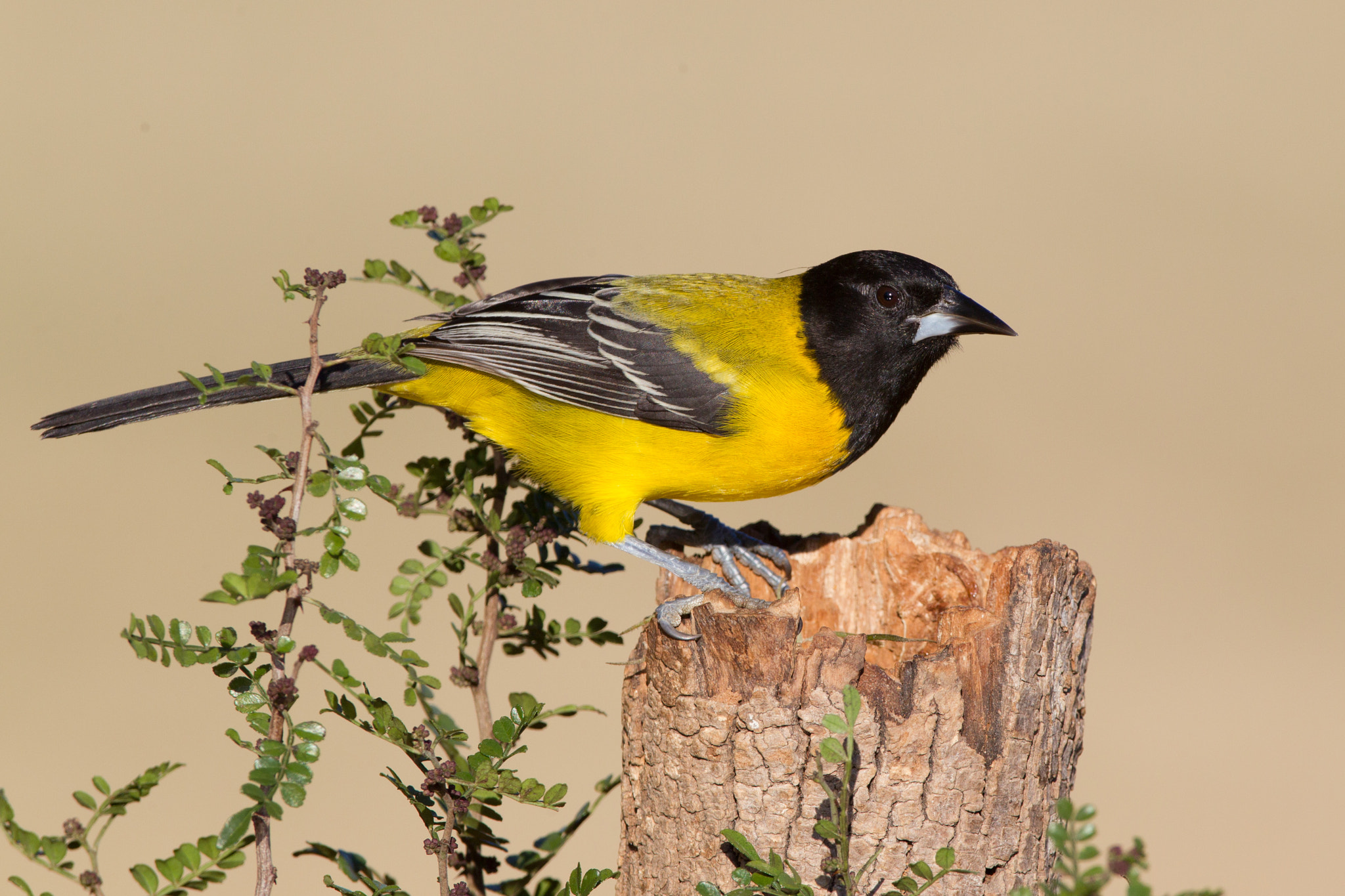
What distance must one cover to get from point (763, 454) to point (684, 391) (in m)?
0.36

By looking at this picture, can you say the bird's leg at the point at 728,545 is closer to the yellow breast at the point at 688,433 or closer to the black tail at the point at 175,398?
the yellow breast at the point at 688,433

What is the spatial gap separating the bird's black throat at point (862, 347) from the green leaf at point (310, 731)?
7.59 ft

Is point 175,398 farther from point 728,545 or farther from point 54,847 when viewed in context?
point 728,545

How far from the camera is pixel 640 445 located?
3938 millimetres

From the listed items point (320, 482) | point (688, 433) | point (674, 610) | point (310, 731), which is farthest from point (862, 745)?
point (688, 433)

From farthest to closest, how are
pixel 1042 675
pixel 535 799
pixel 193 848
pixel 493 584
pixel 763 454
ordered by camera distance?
1. pixel 763 454
2. pixel 493 584
3. pixel 1042 675
4. pixel 535 799
5. pixel 193 848

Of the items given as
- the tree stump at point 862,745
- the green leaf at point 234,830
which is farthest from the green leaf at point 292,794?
the tree stump at point 862,745

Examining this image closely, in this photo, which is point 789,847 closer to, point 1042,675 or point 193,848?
point 1042,675

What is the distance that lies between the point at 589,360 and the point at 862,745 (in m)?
1.91

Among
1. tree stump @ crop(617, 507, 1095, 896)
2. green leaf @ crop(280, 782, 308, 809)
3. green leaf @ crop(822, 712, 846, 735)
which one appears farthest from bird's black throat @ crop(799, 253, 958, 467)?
green leaf @ crop(280, 782, 308, 809)

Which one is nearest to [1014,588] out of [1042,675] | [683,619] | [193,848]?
[1042,675]

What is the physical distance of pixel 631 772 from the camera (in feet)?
9.63

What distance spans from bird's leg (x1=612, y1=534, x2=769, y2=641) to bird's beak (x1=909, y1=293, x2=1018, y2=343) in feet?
3.72

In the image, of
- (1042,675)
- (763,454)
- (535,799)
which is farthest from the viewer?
(763,454)
